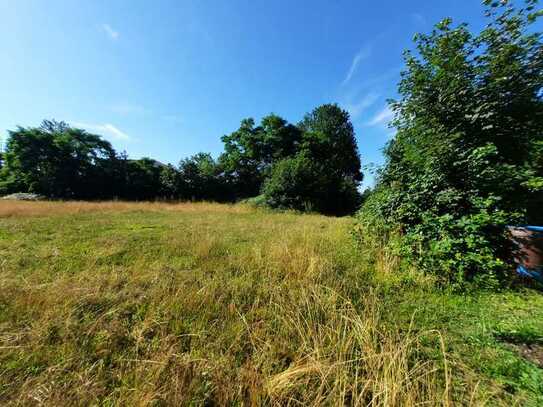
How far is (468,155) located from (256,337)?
3818 millimetres

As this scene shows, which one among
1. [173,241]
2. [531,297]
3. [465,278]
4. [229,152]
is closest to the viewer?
[531,297]

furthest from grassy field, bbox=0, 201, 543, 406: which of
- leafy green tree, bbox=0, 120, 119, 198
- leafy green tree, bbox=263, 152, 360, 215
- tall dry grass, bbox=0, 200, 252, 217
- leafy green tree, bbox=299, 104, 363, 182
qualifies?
leafy green tree, bbox=0, 120, 119, 198

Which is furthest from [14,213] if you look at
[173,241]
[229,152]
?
[229,152]

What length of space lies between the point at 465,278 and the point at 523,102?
2961mm

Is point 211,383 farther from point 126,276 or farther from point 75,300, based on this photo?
point 126,276

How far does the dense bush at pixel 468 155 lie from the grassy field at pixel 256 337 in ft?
1.98

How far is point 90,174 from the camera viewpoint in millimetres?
20297

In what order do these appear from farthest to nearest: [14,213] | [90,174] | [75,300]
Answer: [90,174] → [14,213] → [75,300]

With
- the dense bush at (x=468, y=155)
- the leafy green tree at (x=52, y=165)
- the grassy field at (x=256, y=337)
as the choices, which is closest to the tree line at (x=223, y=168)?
the leafy green tree at (x=52, y=165)

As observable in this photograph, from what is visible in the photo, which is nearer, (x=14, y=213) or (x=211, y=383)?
(x=211, y=383)

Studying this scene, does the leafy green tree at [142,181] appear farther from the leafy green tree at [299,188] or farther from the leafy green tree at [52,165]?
the leafy green tree at [299,188]

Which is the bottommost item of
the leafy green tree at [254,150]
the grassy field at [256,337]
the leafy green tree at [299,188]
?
the grassy field at [256,337]

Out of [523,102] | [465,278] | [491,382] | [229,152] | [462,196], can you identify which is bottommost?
[491,382]

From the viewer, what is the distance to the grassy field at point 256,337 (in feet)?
4.00
